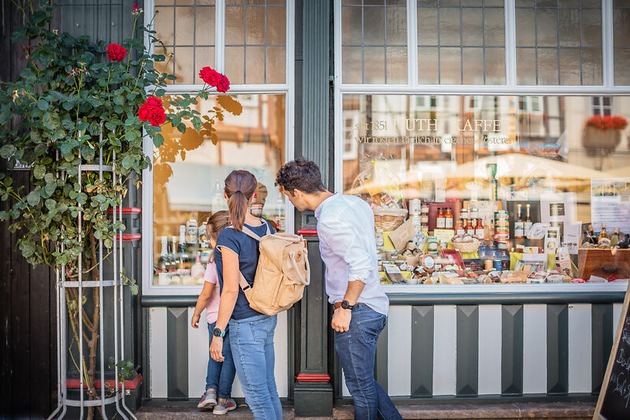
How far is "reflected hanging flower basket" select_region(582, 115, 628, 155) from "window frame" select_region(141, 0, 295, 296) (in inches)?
97.4

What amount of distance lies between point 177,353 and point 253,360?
1.50 meters

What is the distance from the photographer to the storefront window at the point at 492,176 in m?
4.79

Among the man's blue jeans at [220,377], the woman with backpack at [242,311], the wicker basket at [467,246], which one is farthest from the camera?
the wicker basket at [467,246]

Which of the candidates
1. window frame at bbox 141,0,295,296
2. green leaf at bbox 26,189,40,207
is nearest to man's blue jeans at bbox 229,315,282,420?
window frame at bbox 141,0,295,296

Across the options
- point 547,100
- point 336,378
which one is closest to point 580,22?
point 547,100

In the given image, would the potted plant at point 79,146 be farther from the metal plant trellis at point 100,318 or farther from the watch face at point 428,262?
the watch face at point 428,262

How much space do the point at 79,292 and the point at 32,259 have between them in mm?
367

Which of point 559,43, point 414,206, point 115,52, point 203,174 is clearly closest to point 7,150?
point 115,52

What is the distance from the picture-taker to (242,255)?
10.2 feet

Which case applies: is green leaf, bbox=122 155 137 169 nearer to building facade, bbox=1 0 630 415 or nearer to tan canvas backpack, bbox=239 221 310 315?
building facade, bbox=1 0 630 415

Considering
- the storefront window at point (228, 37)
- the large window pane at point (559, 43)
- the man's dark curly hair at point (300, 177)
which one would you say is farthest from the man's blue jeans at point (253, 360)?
the large window pane at point (559, 43)

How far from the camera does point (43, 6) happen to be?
4.00 meters

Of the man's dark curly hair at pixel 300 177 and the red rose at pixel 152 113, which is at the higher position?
the red rose at pixel 152 113

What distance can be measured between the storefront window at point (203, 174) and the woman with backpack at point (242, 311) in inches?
59.3
